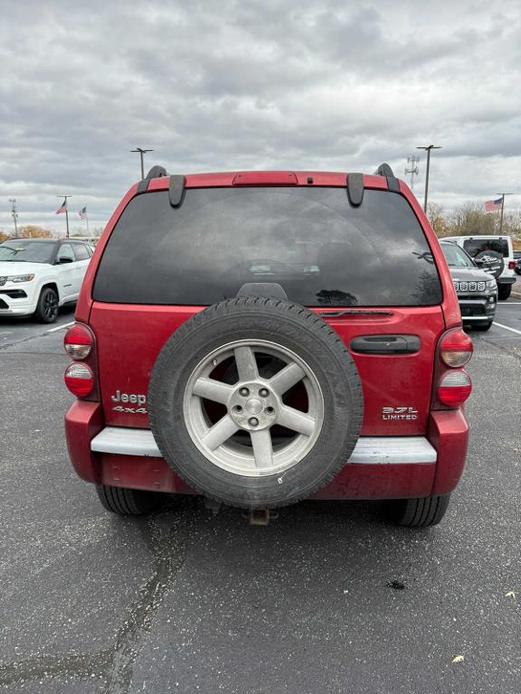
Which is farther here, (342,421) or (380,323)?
(380,323)


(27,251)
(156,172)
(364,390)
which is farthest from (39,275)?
(364,390)

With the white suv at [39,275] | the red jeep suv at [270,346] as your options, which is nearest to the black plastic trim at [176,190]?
the red jeep suv at [270,346]

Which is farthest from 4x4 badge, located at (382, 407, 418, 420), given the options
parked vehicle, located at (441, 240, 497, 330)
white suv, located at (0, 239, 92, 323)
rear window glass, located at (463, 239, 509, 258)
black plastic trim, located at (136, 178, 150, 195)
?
rear window glass, located at (463, 239, 509, 258)

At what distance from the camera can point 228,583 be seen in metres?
2.37

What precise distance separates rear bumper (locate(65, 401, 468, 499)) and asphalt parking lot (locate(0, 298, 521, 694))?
0.47m

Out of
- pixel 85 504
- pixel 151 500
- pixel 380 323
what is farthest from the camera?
pixel 85 504

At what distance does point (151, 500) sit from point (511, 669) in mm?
1926

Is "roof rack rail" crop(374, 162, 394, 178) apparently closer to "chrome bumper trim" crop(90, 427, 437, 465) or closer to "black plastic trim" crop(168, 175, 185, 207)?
"black plastic trim" crop(168, 175, 185, 207)

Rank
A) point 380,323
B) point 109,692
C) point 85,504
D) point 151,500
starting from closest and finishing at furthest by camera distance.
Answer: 1. point 109,692
2. point 380,323
3. point 151,500
4. point 85,504

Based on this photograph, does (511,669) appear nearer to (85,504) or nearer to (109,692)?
(109,692)

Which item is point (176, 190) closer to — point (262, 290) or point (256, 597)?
point (262, 290)

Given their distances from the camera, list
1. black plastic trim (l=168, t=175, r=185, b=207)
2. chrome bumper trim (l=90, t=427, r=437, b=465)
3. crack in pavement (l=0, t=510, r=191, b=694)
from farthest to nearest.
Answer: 1. black plastic trim (l=168, t=175, r=185, b=207)
2. chrome bumper trim (l=90, t=427, r=437, b=465)
3. crack in pavement (l=0, t=510, r=191, b=694)

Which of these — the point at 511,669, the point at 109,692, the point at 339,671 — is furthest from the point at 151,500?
the point at 511,669

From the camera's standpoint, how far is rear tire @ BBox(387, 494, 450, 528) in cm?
258
